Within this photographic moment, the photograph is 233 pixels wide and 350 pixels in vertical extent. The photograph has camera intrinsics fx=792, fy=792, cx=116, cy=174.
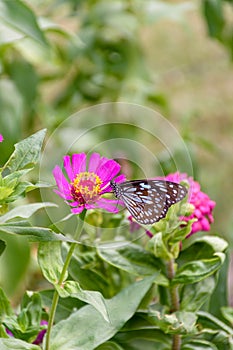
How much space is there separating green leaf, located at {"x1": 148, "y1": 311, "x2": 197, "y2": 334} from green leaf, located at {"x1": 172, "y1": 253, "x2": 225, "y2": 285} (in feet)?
0.09

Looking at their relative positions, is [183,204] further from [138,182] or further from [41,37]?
[41,37]

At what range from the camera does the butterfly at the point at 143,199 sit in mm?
516

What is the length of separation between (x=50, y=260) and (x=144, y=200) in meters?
0.08

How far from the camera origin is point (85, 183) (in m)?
0.50

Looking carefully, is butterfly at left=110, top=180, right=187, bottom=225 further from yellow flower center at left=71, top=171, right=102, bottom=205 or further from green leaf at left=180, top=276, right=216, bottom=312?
green leaf at left=180, top=276, right=216, bottom=312

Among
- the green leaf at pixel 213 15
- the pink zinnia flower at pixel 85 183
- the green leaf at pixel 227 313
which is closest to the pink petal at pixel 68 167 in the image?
the pink zinnia flower at pixel 85 183

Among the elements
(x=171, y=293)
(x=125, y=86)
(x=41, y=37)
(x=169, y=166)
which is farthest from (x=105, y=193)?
(x=125, y=86)

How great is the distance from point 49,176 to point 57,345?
0.13 metres

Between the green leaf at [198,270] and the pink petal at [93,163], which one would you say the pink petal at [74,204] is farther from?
the green leaf at [198,270]

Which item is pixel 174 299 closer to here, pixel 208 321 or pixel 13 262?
pixel 208 321

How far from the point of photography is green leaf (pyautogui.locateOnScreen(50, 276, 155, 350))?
55 centimetres

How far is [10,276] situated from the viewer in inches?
45.1

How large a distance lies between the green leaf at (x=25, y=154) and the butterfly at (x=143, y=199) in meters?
0.06

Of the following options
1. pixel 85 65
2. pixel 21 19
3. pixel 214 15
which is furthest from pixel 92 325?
pixel 85 65
